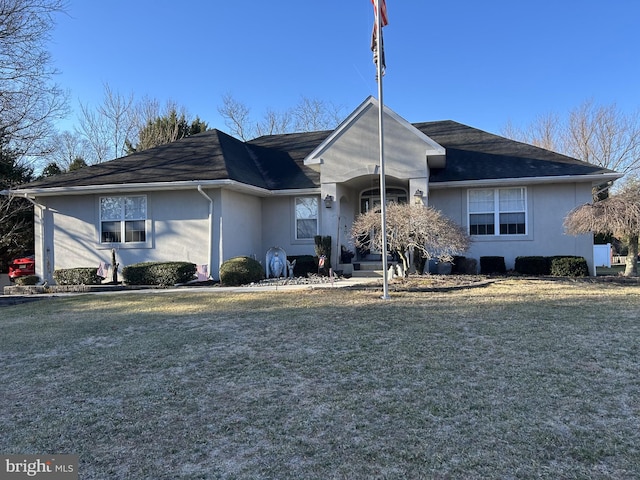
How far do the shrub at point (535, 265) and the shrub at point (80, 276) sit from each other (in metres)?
14.0

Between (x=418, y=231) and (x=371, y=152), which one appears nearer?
(x=418, y=231)

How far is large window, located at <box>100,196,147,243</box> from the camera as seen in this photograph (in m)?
15.1

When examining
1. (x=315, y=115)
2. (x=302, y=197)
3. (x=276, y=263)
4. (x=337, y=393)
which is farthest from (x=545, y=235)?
(x=315, y=115)

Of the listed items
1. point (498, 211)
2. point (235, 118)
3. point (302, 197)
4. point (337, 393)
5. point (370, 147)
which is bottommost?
point (337, 393)

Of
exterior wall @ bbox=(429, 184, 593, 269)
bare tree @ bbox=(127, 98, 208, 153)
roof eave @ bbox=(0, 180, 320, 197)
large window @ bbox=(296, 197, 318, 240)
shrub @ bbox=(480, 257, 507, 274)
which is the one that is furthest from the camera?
bare tree @ bbox=(127, 98, 208, 153)

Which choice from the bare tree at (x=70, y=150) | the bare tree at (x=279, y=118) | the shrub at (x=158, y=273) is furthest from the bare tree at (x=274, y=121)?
the shrub at (x=158, y=273)

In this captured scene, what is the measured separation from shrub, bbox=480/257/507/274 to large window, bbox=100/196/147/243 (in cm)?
1174

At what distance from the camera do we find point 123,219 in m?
15.2

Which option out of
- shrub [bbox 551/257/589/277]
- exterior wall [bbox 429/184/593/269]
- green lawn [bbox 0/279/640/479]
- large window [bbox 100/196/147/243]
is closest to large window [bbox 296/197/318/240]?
exterior wall [bbox 429/184/593/269]

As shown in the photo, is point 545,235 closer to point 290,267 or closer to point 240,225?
point 290,267

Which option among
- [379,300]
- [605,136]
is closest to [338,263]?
[379,300]

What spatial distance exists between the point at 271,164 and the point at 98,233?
705 centimetres

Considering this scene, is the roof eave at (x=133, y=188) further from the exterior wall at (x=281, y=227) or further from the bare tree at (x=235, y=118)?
the bare tree at (x=235, y=118)

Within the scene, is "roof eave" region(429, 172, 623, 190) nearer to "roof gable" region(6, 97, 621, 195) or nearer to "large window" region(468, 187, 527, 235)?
"roof gable" region(6, 97, 621, 195)
